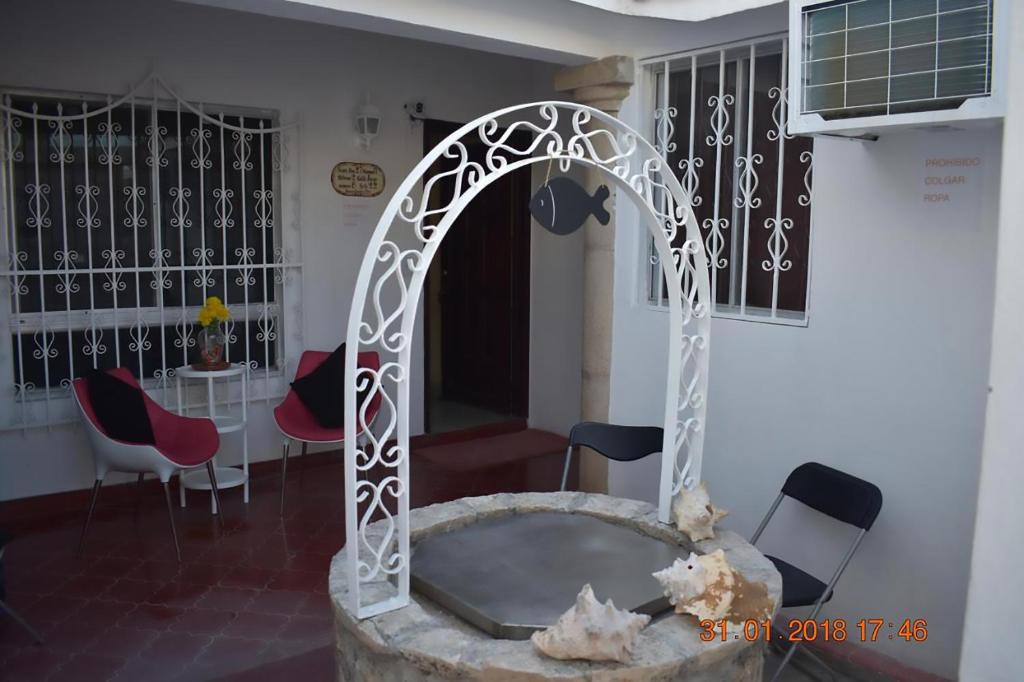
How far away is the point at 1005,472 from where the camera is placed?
2.66 meters

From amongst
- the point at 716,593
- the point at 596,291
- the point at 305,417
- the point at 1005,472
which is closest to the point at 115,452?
the point at 305,417

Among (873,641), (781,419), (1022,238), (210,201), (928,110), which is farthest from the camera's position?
(210,201)

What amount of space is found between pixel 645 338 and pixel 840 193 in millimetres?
1411

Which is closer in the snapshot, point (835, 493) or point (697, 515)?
point (697, 515)

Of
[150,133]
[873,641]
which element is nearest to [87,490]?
[150,133]

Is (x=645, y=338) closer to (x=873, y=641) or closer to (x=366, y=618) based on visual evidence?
(x=873, y=641)

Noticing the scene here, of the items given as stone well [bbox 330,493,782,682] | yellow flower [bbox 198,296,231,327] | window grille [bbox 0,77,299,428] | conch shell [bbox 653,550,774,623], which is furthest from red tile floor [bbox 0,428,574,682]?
conch shell [bbox 653,550,774,623]

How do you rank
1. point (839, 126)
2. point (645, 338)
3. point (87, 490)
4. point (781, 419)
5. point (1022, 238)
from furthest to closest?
point (87, 490) → point (645, 338) → point (781, 419) → point (839, 126) → point (1022, 238)

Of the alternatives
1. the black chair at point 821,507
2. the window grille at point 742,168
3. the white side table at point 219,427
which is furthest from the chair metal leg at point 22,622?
the window grille at point 742,168

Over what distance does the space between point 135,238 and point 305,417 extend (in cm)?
154

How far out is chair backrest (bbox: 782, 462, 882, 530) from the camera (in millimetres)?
3508

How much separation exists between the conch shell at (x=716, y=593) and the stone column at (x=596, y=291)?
2444mm

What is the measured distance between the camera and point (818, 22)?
3.31m

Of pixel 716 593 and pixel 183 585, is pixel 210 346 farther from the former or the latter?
pixel 716 593
